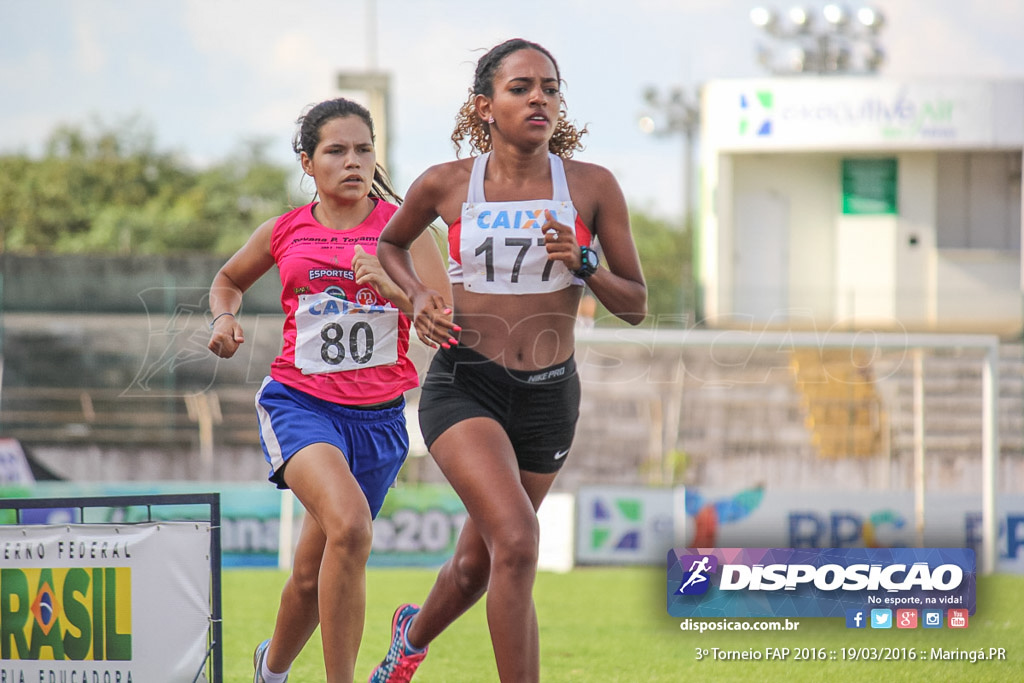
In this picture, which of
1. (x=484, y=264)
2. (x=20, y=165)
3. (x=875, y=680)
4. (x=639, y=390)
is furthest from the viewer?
(x=20, y=165)

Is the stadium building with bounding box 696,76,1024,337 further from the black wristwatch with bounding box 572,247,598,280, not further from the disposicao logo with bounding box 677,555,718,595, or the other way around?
the black wristwatch with bounding box 572,247,598,280

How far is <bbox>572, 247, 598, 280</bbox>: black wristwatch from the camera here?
4.30 m

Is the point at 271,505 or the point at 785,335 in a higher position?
the point at 785,335

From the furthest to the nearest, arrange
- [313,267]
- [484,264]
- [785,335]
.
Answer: [785,335]
[313,267]
[484,264]

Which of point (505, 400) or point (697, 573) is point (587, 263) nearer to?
point (505, 400)

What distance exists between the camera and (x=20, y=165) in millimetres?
37594

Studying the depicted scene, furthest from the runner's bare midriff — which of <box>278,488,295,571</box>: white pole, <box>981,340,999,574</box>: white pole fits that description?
<box>278,488,295,571</box>: white pole

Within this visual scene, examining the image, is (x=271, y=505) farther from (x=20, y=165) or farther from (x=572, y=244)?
(x=20, y=165)

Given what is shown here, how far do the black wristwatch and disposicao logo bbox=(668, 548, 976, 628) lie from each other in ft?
8.75

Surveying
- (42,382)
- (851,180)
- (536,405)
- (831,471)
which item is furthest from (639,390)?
(536,405)

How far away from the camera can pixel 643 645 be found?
7637mm

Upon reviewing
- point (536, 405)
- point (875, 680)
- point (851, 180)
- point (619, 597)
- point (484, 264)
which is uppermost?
point (851, 180)

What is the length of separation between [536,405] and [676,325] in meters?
17.9

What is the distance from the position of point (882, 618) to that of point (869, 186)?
68.0 ft
